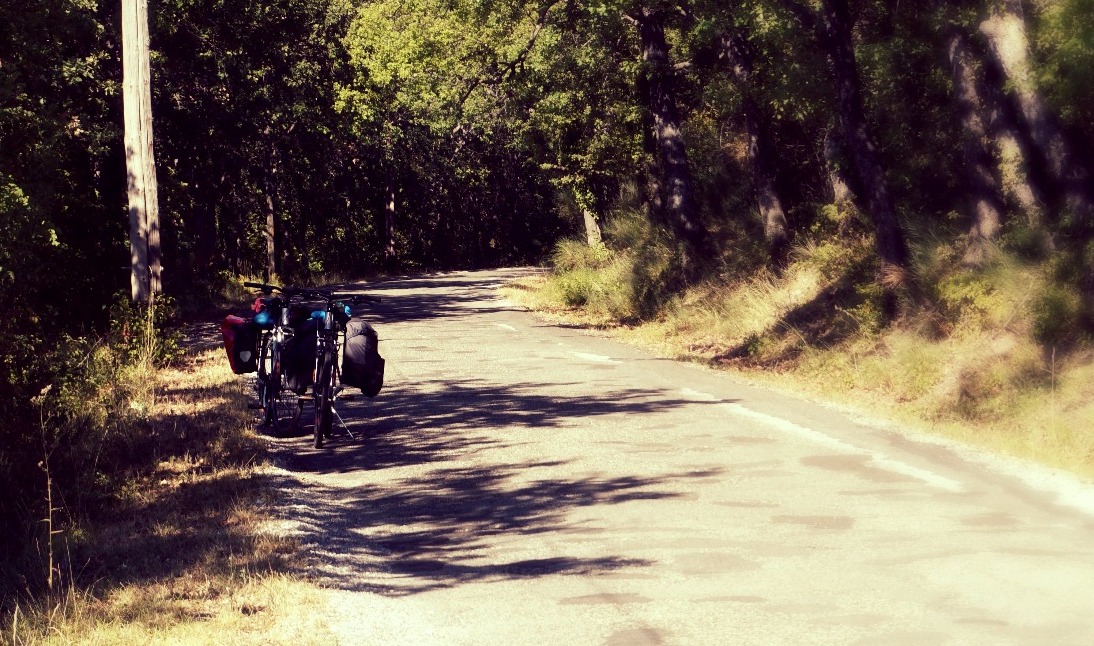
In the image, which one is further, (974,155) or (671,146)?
(671,146)

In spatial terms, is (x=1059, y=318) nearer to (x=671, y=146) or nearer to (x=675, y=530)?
(x=675, y=530)

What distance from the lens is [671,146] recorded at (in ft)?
90.9

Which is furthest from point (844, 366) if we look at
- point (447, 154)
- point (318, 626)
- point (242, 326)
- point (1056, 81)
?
point (447, 154)

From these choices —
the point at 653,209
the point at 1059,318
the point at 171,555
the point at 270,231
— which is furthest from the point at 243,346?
the point at 270,231

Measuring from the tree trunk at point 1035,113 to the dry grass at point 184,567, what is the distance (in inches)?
375

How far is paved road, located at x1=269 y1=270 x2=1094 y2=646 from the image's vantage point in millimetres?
6375

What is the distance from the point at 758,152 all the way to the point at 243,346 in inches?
586

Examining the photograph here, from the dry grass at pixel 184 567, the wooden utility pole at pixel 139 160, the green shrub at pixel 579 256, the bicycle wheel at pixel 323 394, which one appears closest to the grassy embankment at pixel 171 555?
the dry grass at pixel 184 567

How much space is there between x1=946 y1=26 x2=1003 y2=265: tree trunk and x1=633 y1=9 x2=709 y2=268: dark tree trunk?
1031cm

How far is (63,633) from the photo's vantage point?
248 inches

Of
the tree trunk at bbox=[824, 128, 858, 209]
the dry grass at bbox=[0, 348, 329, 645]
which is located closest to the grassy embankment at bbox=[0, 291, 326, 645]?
the dry grass at bbox=[0, 348, 329, 645]

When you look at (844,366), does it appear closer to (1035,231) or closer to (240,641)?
(1035,231)

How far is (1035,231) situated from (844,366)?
2.84m

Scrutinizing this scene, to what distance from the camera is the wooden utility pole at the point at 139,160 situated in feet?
58.9
